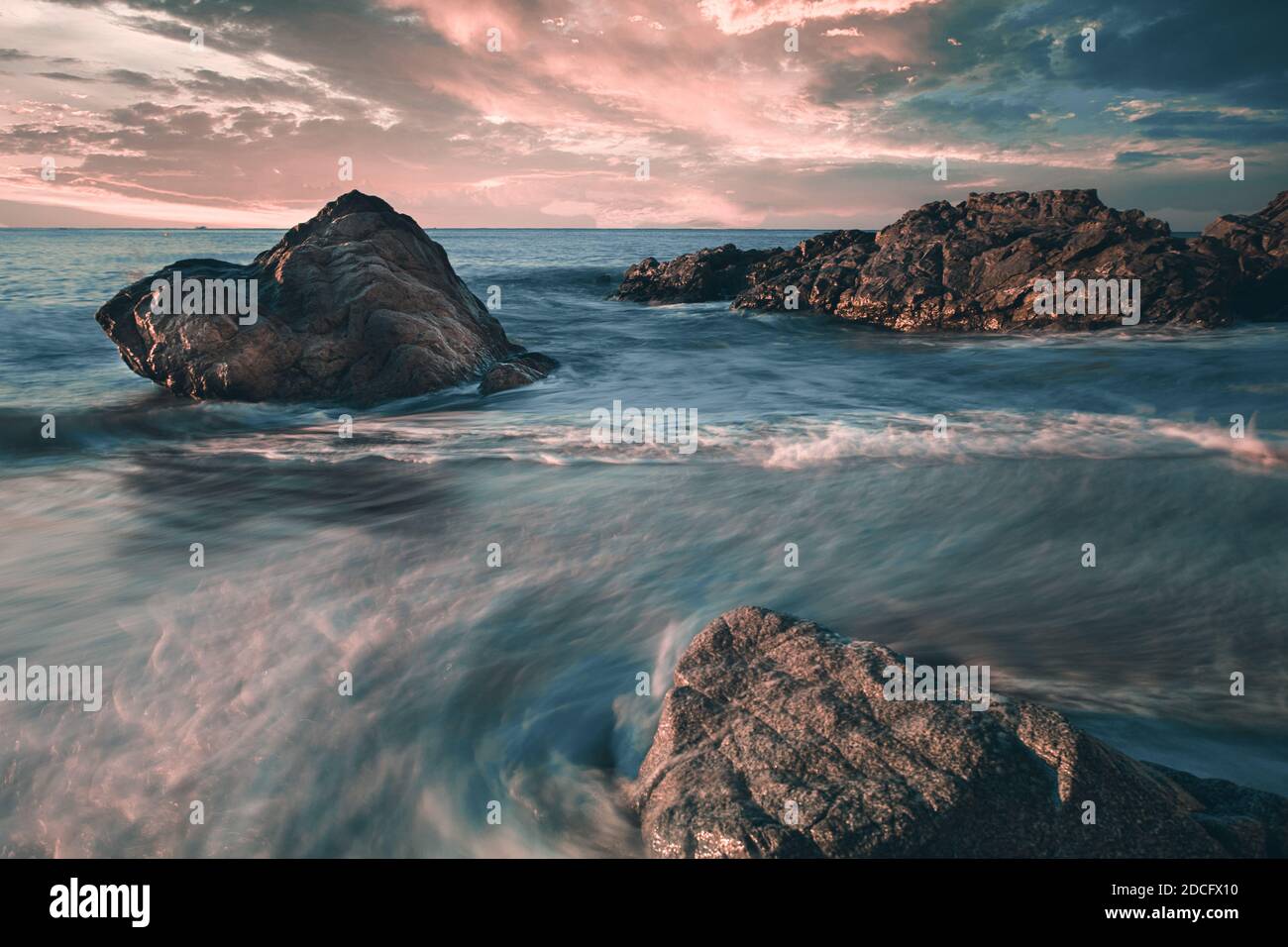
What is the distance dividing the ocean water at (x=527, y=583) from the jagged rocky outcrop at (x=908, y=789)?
0.56 metres

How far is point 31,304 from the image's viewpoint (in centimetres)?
2672

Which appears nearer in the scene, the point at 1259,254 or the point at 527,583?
the point at 527,583

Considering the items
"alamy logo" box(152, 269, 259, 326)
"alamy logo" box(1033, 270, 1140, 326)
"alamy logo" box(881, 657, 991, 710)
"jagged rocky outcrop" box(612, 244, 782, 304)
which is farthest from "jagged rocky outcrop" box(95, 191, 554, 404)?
"jagged rocky outcrop" box(612, 244, 782, 304)

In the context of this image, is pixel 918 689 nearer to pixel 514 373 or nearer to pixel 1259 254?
pixel 514 373

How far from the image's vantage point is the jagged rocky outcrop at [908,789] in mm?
3531

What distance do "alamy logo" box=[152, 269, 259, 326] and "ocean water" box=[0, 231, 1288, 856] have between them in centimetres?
179

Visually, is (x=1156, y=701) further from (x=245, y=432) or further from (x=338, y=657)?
(x=245, y=432)

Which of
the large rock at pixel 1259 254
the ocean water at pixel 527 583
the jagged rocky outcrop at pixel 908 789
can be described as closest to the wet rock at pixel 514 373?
the ocean water at pixel 527 583

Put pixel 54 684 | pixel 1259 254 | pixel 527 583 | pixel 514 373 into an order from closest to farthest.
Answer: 1. pixel 54 684
2. pixel 527 583
3. pixel 514 373
4. pixel 1259 254

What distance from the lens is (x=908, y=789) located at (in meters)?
3.66
